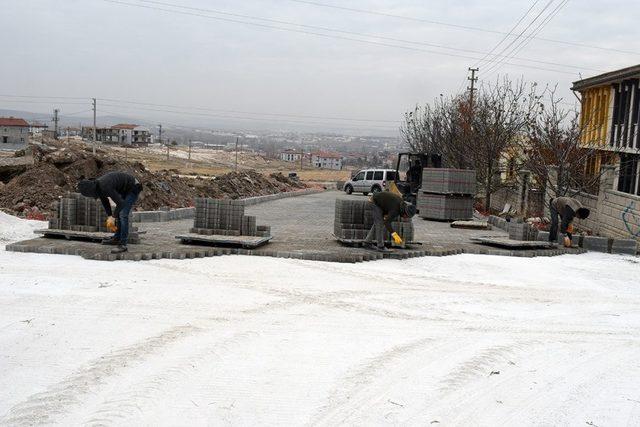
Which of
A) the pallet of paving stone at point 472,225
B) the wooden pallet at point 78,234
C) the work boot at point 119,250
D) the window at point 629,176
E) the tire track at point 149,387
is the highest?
the window at point 629,176

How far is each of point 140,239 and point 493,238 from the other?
8093mm

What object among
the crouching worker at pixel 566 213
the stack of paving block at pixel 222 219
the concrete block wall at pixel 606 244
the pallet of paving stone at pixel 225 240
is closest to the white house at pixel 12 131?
the stack of paving block at pixel 222 219

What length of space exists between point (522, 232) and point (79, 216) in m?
9.83

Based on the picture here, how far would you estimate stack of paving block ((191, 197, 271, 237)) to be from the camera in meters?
13.4

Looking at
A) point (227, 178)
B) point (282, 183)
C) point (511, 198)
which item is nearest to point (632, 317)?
point (511, 198)

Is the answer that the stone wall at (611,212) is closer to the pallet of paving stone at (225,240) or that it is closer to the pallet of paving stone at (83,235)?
the pallet of paving stone at (225,240)

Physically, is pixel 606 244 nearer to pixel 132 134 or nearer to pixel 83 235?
pixel 83 235

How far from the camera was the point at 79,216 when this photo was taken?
43.2ft

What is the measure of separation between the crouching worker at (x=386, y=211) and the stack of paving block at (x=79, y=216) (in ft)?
15.8

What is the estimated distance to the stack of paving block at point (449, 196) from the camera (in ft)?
72.6

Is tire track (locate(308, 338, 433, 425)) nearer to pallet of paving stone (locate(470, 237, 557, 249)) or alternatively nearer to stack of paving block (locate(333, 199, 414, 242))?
stack of paving block (locate(333, 199, 414, 242))

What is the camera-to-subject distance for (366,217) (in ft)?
46.0

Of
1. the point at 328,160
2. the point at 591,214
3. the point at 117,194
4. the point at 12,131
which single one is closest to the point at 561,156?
the point at 591,214

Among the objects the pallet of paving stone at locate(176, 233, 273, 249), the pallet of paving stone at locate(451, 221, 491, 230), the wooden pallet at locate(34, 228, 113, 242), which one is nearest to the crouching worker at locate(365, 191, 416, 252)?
the pallet of paving stone at locate(176, 233, 273, 249)
